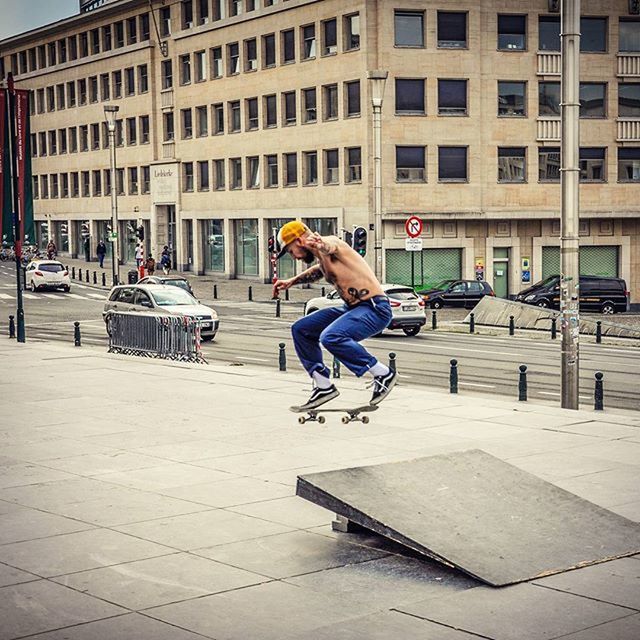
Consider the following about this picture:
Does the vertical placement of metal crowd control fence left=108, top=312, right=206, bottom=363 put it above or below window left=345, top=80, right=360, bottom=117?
below

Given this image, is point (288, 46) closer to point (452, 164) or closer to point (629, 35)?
point (452, 164)

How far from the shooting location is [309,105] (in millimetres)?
65688

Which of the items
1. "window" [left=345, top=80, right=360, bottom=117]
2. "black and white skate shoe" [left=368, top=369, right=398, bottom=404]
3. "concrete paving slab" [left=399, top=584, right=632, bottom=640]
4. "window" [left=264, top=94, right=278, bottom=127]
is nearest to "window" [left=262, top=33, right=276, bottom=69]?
"window" [left=264, top=94, right=278, bottom=127]

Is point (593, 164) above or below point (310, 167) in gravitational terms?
below

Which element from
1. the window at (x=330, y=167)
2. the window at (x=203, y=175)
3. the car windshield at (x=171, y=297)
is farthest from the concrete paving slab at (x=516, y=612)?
the window at (x=203, y=175)

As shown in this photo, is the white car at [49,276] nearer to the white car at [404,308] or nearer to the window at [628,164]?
the white car at [404,308]

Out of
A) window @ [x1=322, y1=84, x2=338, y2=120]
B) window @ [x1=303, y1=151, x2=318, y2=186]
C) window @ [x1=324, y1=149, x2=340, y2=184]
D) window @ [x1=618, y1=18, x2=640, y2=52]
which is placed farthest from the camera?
window @ [x1=303, y1=151, x2=318, y2=186]

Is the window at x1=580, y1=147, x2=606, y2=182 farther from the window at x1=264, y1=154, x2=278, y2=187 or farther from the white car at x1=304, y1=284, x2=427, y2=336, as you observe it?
the white car at x1=304, y1=284, x2=427, y2=336

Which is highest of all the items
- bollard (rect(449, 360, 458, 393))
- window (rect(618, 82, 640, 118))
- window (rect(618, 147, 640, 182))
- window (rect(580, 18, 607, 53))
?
window (rect(580, 18, 607, 53))

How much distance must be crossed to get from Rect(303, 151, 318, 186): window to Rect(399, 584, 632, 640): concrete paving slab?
2273 inches

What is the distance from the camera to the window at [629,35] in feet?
207

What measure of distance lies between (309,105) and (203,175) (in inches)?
492

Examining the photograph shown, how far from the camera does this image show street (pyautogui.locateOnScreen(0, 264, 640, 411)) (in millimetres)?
26703

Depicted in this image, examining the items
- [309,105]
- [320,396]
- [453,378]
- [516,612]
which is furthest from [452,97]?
[516,612]
